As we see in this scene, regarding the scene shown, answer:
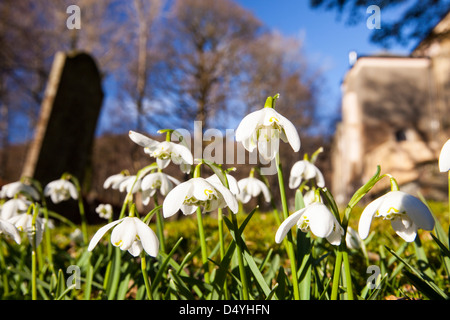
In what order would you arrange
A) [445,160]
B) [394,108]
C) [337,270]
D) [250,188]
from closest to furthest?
[445,160] → [337,270] → [250,188] → [394,108]

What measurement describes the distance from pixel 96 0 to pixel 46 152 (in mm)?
7119

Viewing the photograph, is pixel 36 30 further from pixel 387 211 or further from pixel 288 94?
pixel 387 211

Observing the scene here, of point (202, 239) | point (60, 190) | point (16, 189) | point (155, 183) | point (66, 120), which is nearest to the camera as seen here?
point (202, 239)

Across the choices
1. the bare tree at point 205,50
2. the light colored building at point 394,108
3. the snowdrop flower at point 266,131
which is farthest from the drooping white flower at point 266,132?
the light colored building at point 394,108

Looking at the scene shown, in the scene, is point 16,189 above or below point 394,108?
below

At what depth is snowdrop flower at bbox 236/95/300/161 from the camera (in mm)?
869

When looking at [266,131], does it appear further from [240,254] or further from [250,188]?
[250,188]

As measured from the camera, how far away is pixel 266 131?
0.94 m

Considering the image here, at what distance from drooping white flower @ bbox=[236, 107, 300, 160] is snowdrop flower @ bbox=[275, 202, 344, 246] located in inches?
6.0

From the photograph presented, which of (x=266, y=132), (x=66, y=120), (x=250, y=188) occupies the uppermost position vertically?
(x=66, y=120)

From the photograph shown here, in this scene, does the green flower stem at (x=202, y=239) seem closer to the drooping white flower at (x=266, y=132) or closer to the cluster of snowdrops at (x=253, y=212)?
the cluster of snowdrops at (x=253, y=212)

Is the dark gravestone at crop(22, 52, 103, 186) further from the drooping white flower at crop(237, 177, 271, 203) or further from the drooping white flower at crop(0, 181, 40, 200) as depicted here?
the drooping white flower at crop(237, 177, 271, 203)

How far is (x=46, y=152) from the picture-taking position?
379 cm

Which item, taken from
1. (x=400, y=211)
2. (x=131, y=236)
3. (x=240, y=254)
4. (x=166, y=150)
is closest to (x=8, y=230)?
(x=131, y=236)
